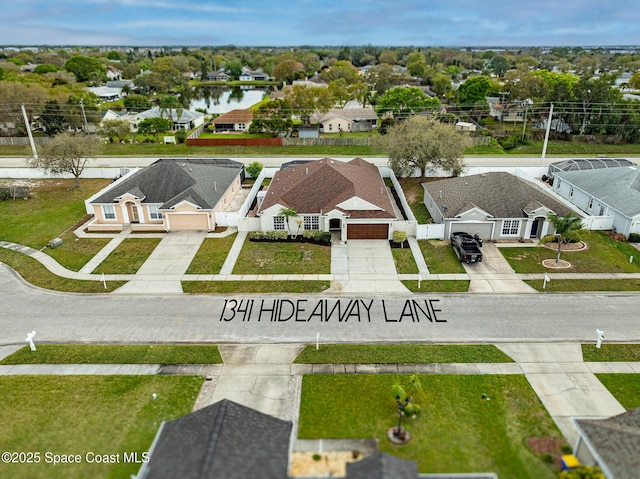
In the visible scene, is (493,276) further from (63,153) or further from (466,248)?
(63,153)

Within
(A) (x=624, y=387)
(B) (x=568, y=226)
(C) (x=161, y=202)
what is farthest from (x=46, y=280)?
(B) (x=568, y=226)

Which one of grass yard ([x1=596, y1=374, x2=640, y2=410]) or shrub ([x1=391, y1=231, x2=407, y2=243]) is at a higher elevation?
shrub ([x1=391, y1=231, x2=407, y2=243])

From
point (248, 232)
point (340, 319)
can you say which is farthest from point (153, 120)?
point (340, 319)

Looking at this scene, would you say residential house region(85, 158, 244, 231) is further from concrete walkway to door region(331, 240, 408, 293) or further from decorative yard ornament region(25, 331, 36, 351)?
decorative yard ornament region(25, 331, 36, 351)

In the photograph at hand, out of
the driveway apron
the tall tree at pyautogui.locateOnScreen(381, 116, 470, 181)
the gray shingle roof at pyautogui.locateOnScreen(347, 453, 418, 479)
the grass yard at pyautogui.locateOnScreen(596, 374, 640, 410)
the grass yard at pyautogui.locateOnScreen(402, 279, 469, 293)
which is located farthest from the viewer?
the tall tree at pyautogui.locateOnScreen(381, 116, 470, 181)

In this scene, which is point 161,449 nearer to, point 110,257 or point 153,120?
point 110,257

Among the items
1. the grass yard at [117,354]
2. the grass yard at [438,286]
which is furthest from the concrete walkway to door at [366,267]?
the grass yard at [117,354]

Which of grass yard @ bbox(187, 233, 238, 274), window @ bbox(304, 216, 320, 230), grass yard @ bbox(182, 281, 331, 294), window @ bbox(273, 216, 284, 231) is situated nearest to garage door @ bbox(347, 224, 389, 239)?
window @ bbox(304, 216, 320, 230)
